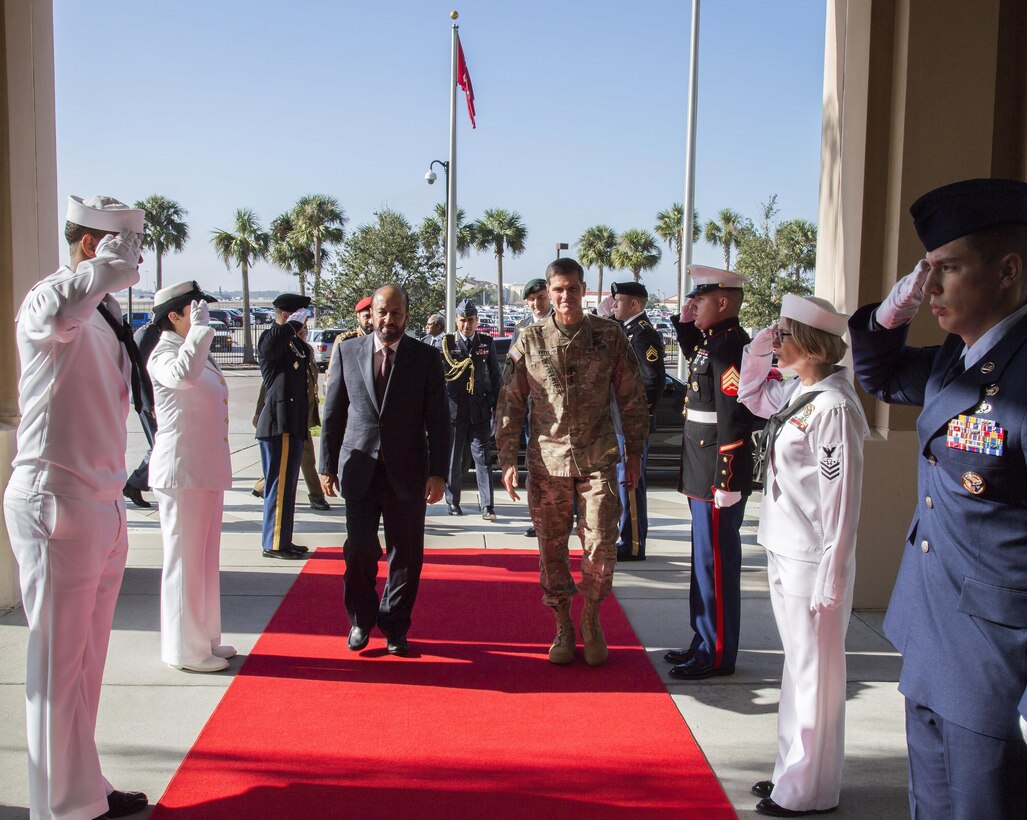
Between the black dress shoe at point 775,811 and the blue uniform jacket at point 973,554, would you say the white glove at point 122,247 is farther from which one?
the black dress shoe at point 775,811

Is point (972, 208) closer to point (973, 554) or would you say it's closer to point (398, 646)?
point (973, 554)

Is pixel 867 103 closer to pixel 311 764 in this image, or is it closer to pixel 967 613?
pixel 967 613

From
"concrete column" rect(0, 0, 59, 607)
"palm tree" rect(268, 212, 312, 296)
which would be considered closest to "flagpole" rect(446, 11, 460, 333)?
"concrete column" rect(0, 0, 59, 607)

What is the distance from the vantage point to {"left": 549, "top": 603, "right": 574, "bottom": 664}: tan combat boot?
512 centimetres

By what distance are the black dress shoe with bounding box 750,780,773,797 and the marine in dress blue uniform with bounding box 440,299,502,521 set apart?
18.2 ft

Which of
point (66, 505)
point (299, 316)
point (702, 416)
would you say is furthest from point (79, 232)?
point (299, 316)

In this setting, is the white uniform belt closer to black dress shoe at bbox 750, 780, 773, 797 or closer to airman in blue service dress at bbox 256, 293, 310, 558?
black dress shoe at bbox 750, 780, 773, 797

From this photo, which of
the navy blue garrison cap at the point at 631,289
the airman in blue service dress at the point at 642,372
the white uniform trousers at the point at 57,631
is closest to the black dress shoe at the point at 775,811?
the white uniform trousers at the point at 57,631

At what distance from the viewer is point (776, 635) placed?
5766 mm

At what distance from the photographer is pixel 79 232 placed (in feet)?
11.2

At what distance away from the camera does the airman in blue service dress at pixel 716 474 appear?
479 cm

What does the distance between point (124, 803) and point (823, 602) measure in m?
2.70

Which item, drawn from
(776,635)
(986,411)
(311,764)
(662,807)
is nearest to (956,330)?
(986,411)

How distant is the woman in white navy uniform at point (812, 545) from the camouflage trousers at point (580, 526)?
4.51ft
